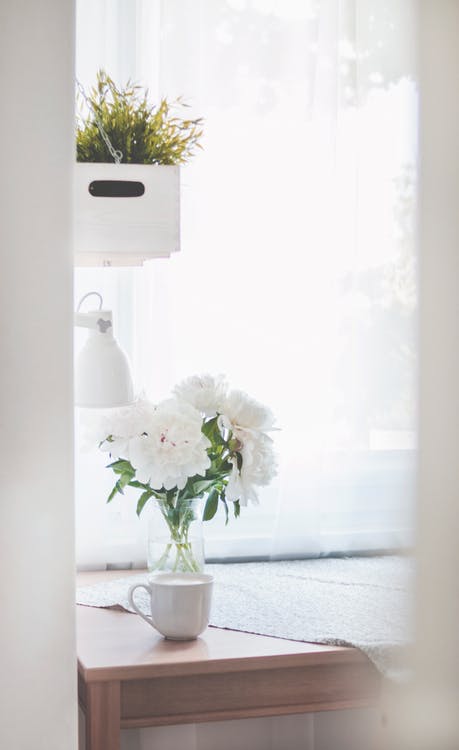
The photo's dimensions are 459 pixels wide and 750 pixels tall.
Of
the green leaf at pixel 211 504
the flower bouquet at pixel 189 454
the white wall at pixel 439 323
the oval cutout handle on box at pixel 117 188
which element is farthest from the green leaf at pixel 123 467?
the white wall at pixel 439 323

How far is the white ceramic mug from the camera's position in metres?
1.13

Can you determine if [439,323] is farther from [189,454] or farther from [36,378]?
[189,454]

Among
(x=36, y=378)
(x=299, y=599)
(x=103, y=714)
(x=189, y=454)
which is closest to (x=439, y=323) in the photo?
(x=36, y=378)

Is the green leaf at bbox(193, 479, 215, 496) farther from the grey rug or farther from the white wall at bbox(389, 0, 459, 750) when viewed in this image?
the white wall at bbox(389, 0, 459, 750)

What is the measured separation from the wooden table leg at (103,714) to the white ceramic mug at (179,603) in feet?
0.38

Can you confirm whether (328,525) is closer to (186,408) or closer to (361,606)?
(361,606)

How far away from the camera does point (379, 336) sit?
0.46 meters

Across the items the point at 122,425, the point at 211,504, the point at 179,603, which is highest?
the point at 122,425

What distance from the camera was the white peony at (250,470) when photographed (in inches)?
44.0

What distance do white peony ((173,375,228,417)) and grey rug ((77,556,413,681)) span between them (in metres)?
0.31

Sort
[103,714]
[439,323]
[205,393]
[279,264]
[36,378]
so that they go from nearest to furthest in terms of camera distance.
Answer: [439,323] → [36,378] → [103,714] → [205,393] → [279,264]

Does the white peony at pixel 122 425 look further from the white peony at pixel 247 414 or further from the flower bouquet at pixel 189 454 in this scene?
the white peony at pixel 247 414

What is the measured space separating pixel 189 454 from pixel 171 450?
0.08ft

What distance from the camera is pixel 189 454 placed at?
1107mm
